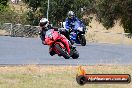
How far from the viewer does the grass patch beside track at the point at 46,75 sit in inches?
431

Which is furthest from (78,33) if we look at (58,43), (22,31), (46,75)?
(22,31)

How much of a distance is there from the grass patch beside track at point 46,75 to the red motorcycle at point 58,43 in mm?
552

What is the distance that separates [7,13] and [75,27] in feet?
85.0

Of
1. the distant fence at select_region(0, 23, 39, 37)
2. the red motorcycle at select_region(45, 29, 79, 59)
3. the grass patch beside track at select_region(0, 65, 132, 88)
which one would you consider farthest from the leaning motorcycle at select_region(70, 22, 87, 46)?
the distant fence at select_region(0, 23, 39, 37)

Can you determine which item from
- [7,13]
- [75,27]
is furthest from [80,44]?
[7,13]

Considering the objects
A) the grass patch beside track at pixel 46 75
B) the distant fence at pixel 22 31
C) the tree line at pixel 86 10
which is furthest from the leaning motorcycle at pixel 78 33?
the tree line at pixel 86 10

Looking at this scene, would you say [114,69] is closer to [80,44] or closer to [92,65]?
[92,65]

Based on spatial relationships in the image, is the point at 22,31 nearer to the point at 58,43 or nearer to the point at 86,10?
the point at 86,10

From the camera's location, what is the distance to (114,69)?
569 inches

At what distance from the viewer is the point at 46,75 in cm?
1275

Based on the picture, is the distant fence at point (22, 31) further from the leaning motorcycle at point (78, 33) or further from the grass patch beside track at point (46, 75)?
the grass patch beside track at point (46, 75)

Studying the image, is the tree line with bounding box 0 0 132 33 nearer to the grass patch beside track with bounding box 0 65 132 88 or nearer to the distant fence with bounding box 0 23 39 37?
the distant fence with bounding box 0 23 39 37

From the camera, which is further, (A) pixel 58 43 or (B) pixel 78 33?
(B) pixel 78 33

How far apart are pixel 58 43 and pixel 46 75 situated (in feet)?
3.00
